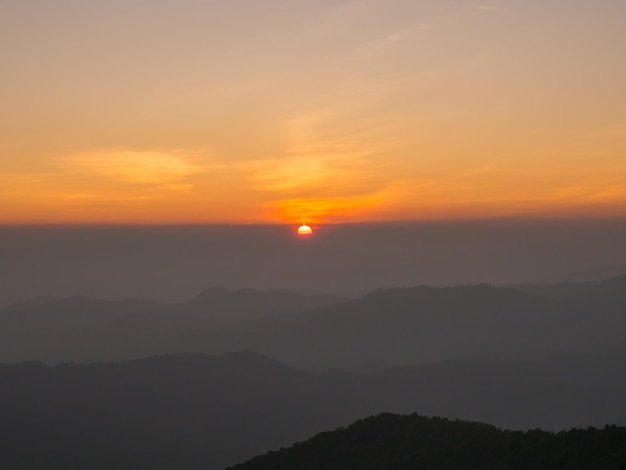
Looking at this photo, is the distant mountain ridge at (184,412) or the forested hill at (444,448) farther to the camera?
the distant mountain ridge at (184,412)

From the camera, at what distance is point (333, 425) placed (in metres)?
173

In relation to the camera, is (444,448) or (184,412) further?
(184,412)

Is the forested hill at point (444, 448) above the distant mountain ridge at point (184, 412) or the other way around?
above

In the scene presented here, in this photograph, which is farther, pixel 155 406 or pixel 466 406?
pixel 466 406

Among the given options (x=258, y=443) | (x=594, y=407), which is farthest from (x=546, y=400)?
(x=258, y=443)

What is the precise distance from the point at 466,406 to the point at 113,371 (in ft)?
326

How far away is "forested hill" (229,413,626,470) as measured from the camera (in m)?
50.0

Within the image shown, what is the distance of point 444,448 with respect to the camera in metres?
60.1

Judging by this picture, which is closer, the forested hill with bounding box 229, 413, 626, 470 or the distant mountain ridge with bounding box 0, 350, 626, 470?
the forested hill with bounding box 229, 413, 626, 470

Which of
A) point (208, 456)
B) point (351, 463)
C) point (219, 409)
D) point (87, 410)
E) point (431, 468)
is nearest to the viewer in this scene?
point (431, 468)

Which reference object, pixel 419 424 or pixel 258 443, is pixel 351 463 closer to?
pixel 419 424

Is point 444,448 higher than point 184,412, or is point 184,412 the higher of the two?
point 444,448

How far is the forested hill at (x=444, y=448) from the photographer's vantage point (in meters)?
50.0

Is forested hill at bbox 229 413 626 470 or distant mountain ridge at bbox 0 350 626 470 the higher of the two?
forested hill at bbox 229 413 626 470
